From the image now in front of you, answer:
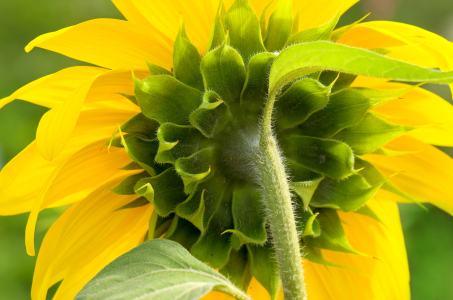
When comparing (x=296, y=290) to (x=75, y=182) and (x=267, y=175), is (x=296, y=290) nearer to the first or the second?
A: (x=267, y=175)

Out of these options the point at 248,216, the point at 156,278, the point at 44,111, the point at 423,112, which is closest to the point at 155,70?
the point at 248,216

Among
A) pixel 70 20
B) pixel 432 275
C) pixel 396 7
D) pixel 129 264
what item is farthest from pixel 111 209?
pixel 396 7

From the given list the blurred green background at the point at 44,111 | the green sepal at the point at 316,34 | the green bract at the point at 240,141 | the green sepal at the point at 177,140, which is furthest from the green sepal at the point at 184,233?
the blurred green background at the point at 44,111

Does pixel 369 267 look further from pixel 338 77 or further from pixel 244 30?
pixel 244 30

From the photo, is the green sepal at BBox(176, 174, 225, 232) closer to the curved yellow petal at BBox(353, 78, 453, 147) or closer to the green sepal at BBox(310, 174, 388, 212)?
the green sepal at BBox(310, 174, 388, 212)

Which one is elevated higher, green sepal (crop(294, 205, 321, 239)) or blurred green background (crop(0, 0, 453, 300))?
green sepal (crop(294, 205, 321, 239))

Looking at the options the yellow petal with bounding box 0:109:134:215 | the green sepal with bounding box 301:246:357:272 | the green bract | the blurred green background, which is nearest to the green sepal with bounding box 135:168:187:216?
the green bract

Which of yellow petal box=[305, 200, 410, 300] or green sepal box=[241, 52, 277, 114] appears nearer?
green sepal box=[241, 52, 277, 114]
